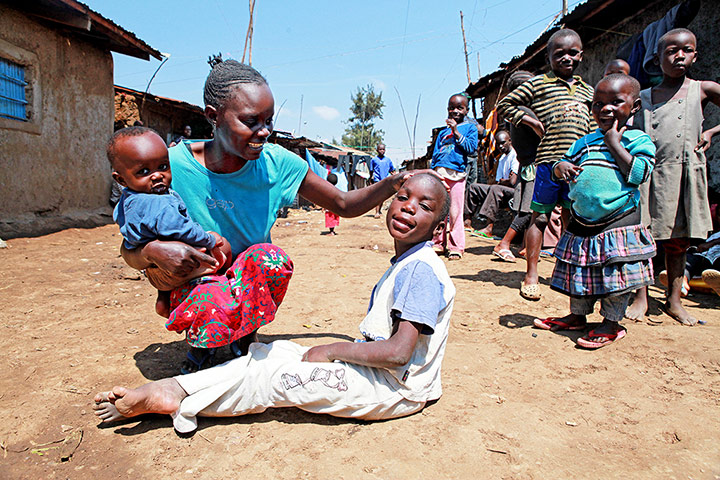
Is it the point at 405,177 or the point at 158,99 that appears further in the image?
the point at 158,99

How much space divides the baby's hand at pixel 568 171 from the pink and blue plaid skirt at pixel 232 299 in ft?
6.16

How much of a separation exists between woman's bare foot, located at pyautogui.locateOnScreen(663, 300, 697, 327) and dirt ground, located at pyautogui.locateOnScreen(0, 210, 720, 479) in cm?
8

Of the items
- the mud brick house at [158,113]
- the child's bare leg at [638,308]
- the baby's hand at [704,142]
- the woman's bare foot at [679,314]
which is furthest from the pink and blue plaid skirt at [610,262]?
the mud brick house at [158,113]

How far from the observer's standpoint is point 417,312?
169 cm

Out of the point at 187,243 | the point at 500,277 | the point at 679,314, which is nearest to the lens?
the point at 187,243

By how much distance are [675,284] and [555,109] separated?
1.64 m

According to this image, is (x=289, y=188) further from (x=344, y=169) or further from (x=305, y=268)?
(x=344, y=169)

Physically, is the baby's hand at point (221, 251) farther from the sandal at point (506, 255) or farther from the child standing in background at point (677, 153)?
the sandal at point (506, 255)

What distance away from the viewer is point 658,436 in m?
1.74

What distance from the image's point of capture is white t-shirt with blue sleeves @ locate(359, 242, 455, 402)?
172cm

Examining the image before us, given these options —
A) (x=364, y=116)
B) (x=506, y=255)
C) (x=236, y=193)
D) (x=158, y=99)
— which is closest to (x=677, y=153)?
(x=506, y=255)

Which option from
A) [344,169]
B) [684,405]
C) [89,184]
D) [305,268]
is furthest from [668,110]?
[344,169]

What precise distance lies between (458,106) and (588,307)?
3.55m

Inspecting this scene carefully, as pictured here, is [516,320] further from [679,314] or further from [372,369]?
[372,369]
